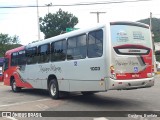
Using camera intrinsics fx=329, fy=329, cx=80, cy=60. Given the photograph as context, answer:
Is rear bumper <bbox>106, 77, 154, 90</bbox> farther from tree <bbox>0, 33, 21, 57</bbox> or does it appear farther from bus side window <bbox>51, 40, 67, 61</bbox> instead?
tree <bbox>0, 33, 21, 57</bbox>

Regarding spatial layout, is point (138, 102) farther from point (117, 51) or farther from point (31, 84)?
point (31, 84)

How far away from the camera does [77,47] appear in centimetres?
1372

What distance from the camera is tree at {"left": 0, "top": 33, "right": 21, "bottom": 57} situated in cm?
6681

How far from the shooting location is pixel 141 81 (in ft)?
41.0

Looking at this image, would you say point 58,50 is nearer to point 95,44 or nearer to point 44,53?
point 44,53

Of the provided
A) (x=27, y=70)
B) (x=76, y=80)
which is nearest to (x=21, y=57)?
(x=27, y=70)

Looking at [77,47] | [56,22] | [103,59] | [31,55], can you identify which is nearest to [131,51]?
[103,59]

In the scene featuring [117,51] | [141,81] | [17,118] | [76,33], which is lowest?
[17,118]

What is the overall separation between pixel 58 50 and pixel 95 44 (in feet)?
10.8

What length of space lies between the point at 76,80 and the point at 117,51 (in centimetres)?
253

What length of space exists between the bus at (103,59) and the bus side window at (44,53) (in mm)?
455

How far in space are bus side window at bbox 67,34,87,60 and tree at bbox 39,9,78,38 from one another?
49952 millimetres

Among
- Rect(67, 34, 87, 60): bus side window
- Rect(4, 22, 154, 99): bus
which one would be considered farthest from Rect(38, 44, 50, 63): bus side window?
Rect(67, 34, 87, 60): bus side window

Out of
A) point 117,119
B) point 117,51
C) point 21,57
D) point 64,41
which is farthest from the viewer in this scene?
point 21,57
